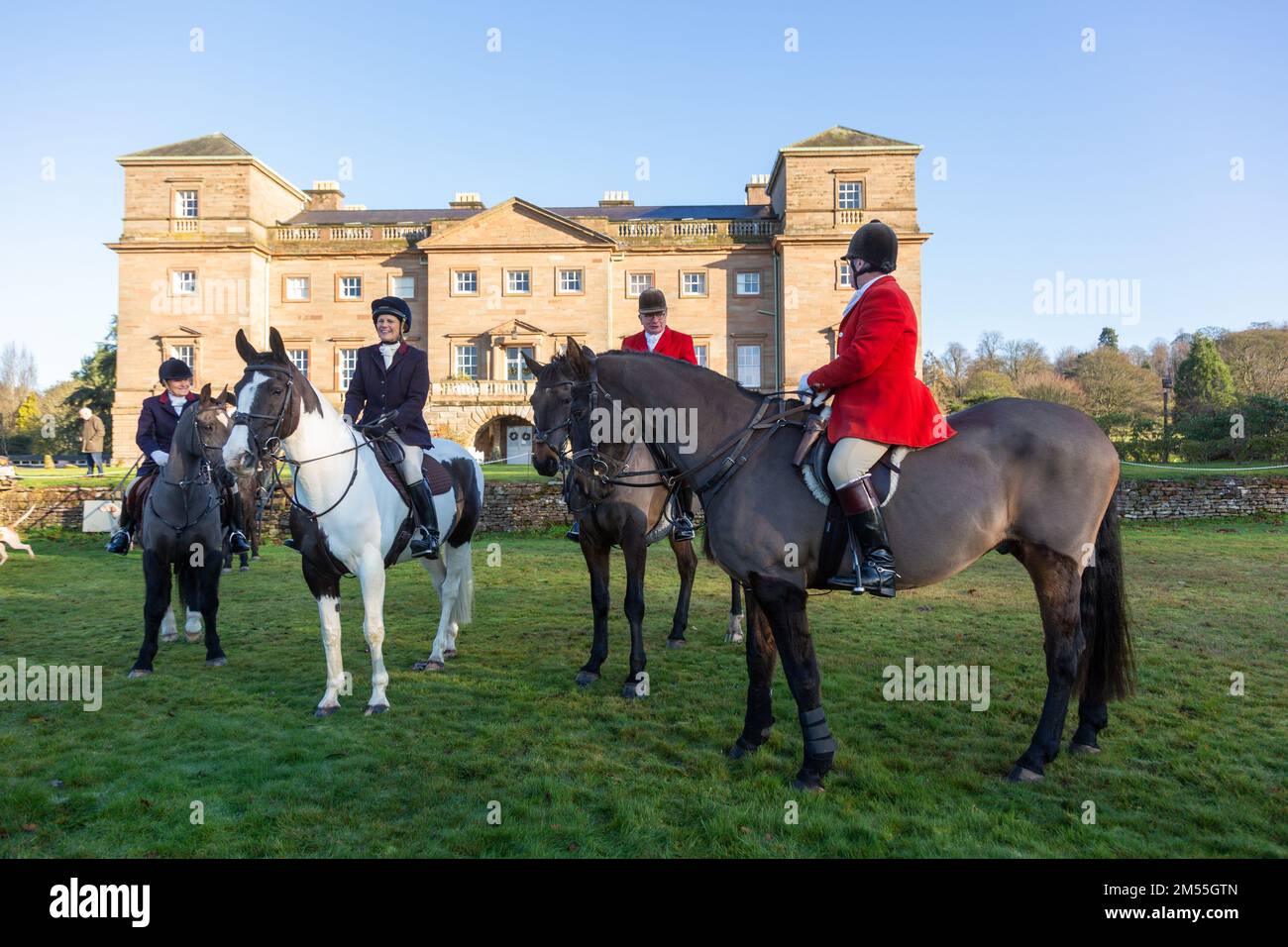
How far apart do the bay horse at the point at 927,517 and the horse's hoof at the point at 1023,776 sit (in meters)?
0.01

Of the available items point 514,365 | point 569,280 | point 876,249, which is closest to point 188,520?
point 876,249

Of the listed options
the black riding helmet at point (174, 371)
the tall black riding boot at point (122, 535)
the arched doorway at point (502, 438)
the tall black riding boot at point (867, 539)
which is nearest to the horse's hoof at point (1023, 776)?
the tall black riding boot at point (867, 539)

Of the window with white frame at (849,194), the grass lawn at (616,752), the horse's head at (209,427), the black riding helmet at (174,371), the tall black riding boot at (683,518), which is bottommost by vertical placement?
the grass lawn at (616,752)

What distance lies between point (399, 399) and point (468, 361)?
116 ft

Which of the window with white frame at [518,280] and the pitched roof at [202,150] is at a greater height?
the pitched roof at [202,150]

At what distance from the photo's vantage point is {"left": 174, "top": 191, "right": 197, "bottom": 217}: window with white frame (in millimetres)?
41094

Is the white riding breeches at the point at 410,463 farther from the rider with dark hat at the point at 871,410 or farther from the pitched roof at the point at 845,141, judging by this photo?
the pitched roof at the point at 845,141

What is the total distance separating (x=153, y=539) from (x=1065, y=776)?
24.2ft

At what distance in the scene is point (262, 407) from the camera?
15.9 feet

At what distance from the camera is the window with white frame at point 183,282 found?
4056cm

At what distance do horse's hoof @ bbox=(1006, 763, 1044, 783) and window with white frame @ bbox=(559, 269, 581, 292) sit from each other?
3844 cm

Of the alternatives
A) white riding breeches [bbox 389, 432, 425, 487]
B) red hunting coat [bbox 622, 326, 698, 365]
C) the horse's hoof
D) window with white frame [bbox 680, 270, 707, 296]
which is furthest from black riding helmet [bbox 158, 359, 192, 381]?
window with white frame [bbox 680, 270, 707, 296]
